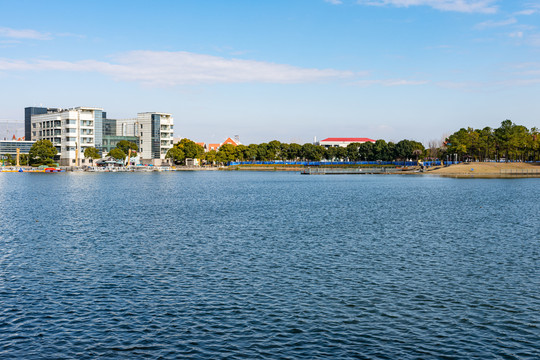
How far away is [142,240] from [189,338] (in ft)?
88.6

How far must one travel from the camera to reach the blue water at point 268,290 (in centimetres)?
2119

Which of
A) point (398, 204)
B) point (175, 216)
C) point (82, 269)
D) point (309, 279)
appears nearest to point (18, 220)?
point (175, 216)

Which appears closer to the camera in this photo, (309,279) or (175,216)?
(309,279)

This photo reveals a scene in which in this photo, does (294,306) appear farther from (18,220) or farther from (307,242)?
(18,220)

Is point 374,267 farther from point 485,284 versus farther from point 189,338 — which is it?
point 189,338

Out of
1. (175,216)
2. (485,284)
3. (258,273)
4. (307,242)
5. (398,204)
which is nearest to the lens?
(485,284)

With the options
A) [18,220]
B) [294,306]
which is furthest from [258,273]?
[18,220]

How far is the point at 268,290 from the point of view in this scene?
29.4 metres

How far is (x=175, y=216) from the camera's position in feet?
225

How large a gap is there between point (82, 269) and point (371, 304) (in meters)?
20.6

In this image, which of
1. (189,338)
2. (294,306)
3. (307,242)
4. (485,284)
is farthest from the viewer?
(307,242)

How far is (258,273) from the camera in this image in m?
33.7

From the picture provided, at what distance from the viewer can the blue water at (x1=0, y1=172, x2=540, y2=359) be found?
21.2 meters

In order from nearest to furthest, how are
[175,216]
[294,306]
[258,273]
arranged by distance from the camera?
[294,306]
[258,273]
[175,216]
